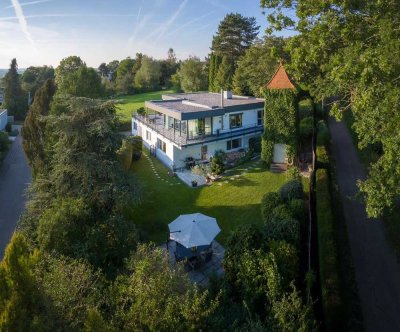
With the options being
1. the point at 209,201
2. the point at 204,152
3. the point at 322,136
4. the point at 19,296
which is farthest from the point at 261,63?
the point at 19,296

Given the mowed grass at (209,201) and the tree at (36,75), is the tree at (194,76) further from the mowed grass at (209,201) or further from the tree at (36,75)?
the mowed grass at (209,201)

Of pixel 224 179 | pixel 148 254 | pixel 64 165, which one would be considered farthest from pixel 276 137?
pixel 148 254

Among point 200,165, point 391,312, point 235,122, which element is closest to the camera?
point 391,312

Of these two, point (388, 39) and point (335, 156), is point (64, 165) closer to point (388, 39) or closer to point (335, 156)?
point (388, 39)

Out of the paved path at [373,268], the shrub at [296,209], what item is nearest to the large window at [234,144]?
the paved path at [373,268]

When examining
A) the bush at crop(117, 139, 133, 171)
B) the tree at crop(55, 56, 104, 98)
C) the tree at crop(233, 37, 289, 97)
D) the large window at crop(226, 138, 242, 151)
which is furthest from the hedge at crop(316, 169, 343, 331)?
the tree at crop(55, 56, 104, 98)

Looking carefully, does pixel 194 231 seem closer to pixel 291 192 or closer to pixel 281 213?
pixel 281 213
